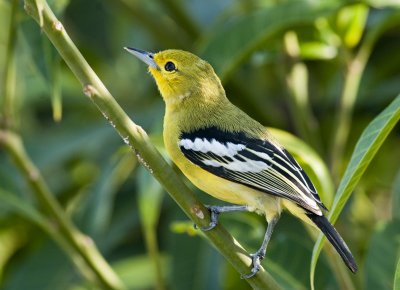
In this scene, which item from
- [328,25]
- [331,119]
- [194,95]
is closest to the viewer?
[194,95]

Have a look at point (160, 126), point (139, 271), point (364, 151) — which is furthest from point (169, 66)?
point (139, 271)

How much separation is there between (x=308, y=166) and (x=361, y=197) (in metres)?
1.53

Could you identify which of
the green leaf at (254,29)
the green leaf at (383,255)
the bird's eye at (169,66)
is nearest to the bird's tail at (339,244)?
the green leaf at (383,255)

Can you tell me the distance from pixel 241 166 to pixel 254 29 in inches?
30.9

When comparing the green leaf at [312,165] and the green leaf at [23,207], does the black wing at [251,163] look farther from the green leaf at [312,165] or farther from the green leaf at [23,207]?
the green leaf at [23,207]

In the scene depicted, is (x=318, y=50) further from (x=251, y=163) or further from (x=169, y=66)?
(x=251, y=163)

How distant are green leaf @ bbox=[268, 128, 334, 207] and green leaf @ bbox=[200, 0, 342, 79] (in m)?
0.55

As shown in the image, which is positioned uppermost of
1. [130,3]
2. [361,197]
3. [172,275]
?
[130,3]

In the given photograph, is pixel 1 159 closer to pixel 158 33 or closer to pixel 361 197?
pixel 158 33

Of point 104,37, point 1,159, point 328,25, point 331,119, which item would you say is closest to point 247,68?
point 331,119

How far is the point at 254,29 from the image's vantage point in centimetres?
344

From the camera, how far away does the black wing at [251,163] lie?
2.78 meters

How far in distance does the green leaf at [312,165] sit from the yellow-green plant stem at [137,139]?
0.71m

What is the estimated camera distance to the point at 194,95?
339 centimetres
